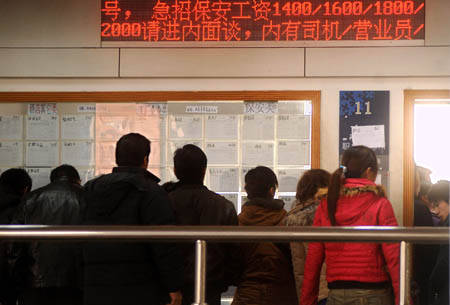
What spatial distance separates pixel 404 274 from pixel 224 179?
2810 millimetres

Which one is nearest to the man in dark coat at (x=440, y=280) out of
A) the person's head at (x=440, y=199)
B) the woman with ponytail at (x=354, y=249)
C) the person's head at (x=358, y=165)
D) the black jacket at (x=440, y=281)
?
the black jacket at (x=440, y=281)

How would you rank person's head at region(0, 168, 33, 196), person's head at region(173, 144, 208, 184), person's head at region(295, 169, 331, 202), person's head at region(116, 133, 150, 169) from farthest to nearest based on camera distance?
1. person's head at region(0, 168, 33, 196)
2. person's head at region(295, 169, 331, 202)
3. person's head at region(173, 144, 208, 184)
4. person's head at region(116, 133, 150, 169)

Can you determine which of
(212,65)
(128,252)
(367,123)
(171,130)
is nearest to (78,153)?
(171,130)

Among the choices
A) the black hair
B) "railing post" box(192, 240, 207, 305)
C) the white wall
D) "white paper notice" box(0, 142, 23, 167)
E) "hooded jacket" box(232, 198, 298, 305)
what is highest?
the white wall

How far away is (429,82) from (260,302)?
256 cm

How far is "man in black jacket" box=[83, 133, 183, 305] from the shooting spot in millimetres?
2748

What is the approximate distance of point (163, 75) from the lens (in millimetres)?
5078

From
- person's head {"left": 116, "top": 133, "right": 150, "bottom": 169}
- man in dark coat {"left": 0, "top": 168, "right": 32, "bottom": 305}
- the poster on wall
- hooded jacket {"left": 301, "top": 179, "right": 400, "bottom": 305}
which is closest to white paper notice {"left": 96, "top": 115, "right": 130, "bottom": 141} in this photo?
man in dark coat {"left": 0, "top": 168, "right": 32, "bottom": 305}

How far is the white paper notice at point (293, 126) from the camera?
16.4 feet

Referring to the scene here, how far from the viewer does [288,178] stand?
5.02 meters

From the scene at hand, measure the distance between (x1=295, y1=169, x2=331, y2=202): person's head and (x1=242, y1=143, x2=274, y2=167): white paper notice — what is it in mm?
1539

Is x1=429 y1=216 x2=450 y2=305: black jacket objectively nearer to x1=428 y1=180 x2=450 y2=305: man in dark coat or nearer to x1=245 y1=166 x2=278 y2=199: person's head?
x1=428 y1=180 x2=450 y2=305: man in dark coat

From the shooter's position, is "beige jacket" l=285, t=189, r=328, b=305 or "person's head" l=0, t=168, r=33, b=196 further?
"person's head" l=0, t=168, r=33, b=196

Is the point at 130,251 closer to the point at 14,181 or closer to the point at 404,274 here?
the point at 404,274
